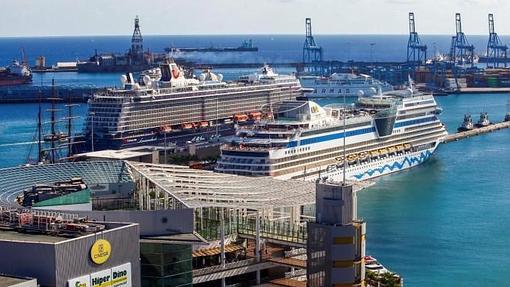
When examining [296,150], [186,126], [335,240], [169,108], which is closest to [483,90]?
[186,126]

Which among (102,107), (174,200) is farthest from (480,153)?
(174,200)

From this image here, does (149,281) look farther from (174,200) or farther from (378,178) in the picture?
(378,178)

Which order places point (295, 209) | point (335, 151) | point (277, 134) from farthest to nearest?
point (335, 151) → point (277, 134) → point (295, 209)

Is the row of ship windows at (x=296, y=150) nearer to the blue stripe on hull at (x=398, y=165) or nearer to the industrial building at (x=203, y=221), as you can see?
the blue stripe on hull at (x=398, y=165)

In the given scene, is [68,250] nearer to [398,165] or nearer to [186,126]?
[398,165]

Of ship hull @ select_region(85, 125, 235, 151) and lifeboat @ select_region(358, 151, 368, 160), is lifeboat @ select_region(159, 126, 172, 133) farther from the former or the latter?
lifeboat @ select_region(358, 151, 368, 160)

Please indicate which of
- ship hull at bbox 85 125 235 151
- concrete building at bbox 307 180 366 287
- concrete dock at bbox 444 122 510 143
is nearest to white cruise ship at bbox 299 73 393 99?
concrete dock at bbox 444 122 510 143

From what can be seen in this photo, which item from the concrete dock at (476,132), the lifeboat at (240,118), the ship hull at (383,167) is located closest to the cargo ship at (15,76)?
the lifeboat at (240,118)
